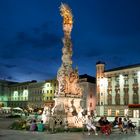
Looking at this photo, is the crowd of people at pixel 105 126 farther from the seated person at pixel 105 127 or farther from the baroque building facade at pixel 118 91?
the baroque building facade at pixel 118 91

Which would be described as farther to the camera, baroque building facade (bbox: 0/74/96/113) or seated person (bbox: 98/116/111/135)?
baroque building facade (bbox: 0/74/96/113)

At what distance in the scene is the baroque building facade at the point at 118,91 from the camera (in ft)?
265

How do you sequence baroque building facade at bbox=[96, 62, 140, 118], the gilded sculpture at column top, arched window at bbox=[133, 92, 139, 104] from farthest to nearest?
baroque building facade at bbox=[96, 62, 140, 118]
arched window at bbox=[133, 92, 139, 104]
the gilded sculpture at column top

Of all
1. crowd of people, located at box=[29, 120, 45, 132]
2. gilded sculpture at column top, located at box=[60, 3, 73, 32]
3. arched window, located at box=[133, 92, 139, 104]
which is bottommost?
crowd of people, located at box=[29, 120, 45, 132]

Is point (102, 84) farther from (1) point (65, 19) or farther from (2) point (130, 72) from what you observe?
(1) point (65, 19)

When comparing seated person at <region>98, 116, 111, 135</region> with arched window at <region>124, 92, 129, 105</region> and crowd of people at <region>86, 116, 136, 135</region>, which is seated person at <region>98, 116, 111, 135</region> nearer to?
crowd of people at <region>86, 116, 136, 135</region>

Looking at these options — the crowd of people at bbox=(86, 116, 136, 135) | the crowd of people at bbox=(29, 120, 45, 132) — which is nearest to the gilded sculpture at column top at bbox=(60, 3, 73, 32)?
the crowd of people at bbox=(86, 116, 136, 135)

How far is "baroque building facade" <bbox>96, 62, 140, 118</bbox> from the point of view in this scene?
80.8m

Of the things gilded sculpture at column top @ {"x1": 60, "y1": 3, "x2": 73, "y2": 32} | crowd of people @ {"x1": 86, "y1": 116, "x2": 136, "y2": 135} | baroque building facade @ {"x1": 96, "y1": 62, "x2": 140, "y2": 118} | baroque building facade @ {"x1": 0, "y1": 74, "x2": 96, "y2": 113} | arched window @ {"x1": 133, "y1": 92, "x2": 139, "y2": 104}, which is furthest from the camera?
baroque building facade @ {"x1": 0, "y1": 74, "x2": 96, "y2": 113}

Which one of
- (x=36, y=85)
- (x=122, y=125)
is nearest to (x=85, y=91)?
(x=36, y=85)

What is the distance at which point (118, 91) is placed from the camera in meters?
86.3

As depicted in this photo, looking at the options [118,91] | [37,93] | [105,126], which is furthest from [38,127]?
[37,93]

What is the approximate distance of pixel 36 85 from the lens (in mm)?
122438

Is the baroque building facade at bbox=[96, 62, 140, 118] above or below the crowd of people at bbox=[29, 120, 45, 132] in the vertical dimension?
above
